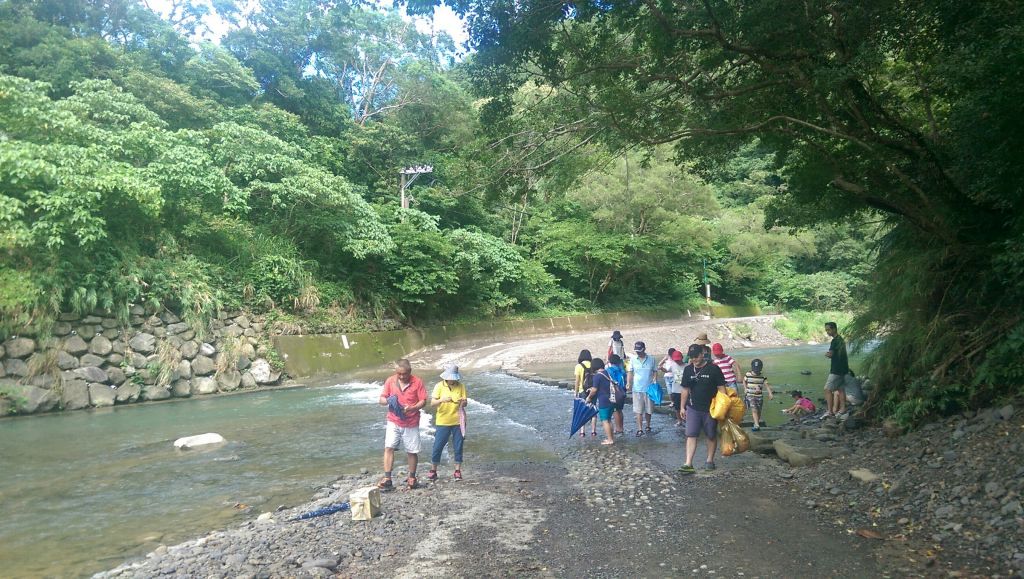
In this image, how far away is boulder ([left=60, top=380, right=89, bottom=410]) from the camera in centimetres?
1645

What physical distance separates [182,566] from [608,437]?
651 centimetres

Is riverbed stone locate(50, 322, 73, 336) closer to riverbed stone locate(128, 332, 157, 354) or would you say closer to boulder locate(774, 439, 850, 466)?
riverbed stone locate(128, 332, 157, 354)

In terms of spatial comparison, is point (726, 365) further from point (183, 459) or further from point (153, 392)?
point (153, 392)

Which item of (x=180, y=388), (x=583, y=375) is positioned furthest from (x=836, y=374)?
(x=180, y=388)

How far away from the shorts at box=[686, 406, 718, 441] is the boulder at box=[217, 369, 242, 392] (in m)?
16.1

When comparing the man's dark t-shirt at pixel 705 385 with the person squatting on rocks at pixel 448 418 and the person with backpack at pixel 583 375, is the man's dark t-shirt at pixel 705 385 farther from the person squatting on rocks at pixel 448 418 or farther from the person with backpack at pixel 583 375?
the person squatting on rocks at pixel 448 418

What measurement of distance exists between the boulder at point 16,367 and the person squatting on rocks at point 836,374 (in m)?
18.4

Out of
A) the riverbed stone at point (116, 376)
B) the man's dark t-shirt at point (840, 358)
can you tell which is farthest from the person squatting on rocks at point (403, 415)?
the riverbed stone at point (116, 376)

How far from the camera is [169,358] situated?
739 inches

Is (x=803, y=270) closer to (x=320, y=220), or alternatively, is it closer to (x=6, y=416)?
(x=320, y=220)

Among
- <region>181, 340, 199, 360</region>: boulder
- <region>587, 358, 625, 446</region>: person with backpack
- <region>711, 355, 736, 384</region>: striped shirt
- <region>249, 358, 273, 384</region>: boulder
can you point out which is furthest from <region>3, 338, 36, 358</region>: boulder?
<region>711, 355, 736, 384</region>: striped shirt

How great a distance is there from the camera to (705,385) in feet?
27.6

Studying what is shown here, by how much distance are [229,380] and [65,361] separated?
445 centimetres

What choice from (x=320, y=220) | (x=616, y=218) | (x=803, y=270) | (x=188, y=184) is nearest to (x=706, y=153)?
(x=188, y=184)
